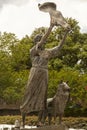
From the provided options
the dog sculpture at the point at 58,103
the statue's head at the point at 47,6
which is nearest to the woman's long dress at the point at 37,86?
the dog sculpture at the point at 58,103

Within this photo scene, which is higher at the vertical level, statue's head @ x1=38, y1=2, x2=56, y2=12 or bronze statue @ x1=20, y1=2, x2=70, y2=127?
statue's head @ x1=38, y1=2, x2=56, y2=12

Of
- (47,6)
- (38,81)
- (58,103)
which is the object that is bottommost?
(58,103)

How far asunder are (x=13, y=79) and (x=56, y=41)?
12040mm

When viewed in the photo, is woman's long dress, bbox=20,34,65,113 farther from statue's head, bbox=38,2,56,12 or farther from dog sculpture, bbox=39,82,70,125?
statue's head, bbox=38,2,56,12

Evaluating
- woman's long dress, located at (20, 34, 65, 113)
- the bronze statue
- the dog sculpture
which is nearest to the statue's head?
the bronze statue

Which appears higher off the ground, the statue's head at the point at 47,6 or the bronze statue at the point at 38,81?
the statue's head at the point at 47,6

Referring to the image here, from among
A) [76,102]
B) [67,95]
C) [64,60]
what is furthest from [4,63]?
[67,95]

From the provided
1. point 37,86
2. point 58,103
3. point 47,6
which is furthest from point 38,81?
point 47,6

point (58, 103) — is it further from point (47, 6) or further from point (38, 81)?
point (47, 6)

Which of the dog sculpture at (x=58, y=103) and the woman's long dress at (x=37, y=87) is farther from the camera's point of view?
the dog sculpture at (x=58, y=103)

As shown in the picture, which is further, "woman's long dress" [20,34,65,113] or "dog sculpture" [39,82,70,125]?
"dog sculpture" [39,82,70,125]

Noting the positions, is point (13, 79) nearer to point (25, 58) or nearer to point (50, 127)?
point (25, 58)

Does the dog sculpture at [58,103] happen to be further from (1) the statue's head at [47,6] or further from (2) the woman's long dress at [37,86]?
(1) the statue's head at [47,6]

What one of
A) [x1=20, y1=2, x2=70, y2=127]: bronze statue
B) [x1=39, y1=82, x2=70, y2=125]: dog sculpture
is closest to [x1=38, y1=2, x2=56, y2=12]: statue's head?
[x1=20, y1=2, x2=70, y2=127]: bronze statue
